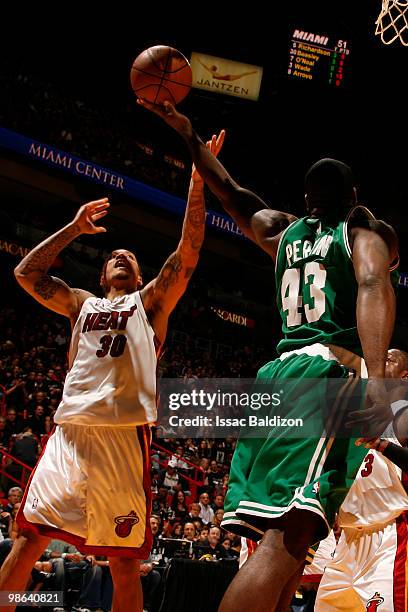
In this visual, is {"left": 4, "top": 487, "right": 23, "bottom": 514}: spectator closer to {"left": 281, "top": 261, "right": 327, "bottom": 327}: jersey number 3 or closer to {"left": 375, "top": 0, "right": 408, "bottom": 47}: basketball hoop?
{"left": 375, "top": 0, "right": 408, "bottom": 47}: basketball hoop

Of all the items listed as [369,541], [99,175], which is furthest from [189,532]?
[99,175]

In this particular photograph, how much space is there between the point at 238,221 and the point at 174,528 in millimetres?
7642

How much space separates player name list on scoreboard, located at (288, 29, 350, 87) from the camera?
1906cm

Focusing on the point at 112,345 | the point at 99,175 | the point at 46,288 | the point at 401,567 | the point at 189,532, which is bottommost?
the point at 189,532

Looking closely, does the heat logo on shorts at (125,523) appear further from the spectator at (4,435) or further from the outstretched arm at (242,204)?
the spectator at (4,435)

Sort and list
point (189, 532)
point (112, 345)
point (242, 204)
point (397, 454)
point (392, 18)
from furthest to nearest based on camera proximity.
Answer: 1. point (392, 18)
2. point (189, 532)
3. point (112, 345)
4. point (242, 204)
5. point (397, 454)

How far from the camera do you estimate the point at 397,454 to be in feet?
8.55

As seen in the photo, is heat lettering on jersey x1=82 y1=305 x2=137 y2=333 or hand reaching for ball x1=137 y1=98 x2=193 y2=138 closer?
hand reaching for ball x1=137 y1=98 x2=193 y2=138

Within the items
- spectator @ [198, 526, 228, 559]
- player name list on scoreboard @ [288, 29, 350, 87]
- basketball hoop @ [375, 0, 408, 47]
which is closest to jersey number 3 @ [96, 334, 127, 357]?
basketball hoop @ [375, 0, 408, 47]

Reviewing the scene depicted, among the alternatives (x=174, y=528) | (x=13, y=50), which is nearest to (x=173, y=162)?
(x=13, y=50)

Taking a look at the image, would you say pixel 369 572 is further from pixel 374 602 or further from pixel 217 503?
pixel 217 503

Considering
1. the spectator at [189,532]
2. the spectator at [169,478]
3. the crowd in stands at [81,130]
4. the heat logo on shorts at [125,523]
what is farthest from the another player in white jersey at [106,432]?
the crowd in stands at [81,130]

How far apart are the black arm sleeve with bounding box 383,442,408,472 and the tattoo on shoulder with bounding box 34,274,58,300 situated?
225 centimetres

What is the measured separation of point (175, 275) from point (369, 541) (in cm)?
173
